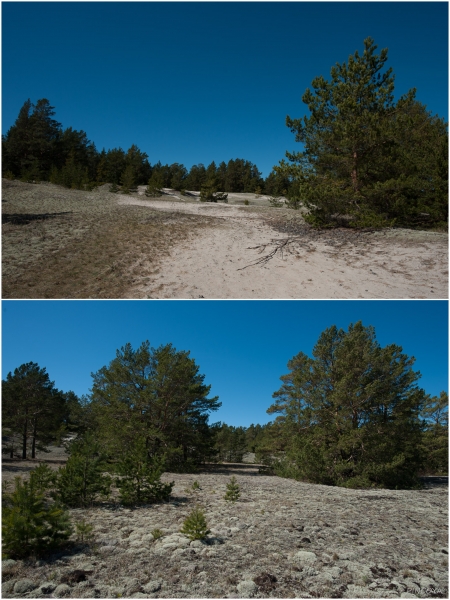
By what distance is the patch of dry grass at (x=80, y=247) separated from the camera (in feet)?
31.7

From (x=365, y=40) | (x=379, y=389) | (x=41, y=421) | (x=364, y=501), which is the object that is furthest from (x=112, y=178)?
(x=364, y=501)

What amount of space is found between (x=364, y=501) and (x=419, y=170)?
13.0 metres

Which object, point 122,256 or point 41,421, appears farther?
point 41,421

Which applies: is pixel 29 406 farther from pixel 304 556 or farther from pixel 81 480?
pixel 304 556

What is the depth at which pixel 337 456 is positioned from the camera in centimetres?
1284

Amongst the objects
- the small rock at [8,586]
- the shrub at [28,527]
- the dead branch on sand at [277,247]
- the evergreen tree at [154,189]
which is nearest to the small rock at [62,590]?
the small rock at [8,586]

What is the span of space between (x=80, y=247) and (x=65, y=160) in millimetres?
45725

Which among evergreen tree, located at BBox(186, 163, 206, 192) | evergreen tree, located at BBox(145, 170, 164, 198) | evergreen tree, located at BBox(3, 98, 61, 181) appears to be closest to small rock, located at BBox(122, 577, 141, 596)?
evergreen tree, located at BBox(145, 170, 164, 198)

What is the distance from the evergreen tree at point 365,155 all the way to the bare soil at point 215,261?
5.24 feet

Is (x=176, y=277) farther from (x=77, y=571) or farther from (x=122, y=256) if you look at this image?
(x=77, y=571)

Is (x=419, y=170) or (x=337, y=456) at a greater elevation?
(x=419, y=170)

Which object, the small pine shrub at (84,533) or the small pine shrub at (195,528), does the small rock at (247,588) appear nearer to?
the small pine shrub at (195,528)

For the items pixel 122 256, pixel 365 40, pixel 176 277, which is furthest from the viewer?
pixel 365 40

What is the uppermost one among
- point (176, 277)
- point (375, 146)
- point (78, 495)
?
point (375, 146)
